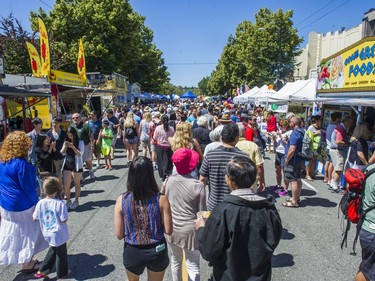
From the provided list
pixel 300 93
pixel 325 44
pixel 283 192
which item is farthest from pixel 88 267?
pixel 325 44

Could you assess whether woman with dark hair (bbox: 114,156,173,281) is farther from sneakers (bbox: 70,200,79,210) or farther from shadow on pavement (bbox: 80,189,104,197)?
shadow on pavement (bbox: 80,189,104,197)

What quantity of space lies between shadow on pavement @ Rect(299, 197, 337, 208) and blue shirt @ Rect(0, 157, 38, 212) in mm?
4996

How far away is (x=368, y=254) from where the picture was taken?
2678 mm

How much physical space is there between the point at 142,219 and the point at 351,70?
8.05 meters

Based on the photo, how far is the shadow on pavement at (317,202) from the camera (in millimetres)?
6177

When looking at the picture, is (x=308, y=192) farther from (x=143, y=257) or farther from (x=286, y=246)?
(x=143, y=257)

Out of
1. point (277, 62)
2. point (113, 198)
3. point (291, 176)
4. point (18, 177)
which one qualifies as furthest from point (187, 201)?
point (277, 62)

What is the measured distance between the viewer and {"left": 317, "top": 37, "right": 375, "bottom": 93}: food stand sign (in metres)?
7.29

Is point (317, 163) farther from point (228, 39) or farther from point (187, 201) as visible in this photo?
point (228, 39)

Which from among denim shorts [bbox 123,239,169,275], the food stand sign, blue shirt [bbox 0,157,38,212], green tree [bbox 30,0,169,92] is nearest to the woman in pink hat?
denim shorts [bbox 123,239,169,275]

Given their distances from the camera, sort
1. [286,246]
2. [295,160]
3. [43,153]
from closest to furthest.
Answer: [286,246]
[43,153]
[295,160]

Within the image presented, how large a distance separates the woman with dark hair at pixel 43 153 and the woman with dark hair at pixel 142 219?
324cm

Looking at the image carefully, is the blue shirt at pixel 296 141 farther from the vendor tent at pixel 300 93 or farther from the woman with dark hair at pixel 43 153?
the vendor tent at pixel 300 93

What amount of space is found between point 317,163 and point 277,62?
18695mm
